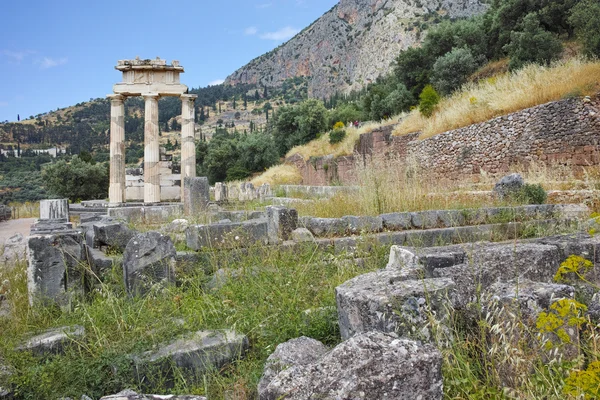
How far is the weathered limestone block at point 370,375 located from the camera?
2.02m

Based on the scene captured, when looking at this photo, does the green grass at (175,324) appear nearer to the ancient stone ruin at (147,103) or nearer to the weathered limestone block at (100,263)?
the weathered limestone block at (100,263)

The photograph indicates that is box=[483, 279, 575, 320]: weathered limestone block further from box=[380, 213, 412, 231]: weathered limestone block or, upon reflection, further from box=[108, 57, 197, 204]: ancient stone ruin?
box=[108, 57, 197, 204]: ancient stone ruin

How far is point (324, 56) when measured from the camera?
11281 cm

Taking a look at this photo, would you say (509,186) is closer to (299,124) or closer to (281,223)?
(281,223)

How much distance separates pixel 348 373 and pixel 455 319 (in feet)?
3.52

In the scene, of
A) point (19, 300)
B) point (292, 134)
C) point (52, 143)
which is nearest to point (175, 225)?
point (19, 300)

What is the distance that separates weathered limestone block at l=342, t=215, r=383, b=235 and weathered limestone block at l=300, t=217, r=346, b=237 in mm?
95

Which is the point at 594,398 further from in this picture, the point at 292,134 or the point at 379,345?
the point at 292,134

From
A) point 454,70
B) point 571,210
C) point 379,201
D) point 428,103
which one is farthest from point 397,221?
point 454,70

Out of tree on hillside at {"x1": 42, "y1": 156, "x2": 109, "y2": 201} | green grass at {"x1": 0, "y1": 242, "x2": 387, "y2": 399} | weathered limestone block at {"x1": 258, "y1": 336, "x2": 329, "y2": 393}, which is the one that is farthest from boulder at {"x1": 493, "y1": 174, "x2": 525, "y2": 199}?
tree on hillside at {"x1": 42, "y1": 156, "x2": 109, "y2": 201}

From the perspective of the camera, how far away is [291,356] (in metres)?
2.86

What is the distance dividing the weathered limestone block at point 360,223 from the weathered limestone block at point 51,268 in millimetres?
4042

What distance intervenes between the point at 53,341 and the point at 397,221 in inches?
209

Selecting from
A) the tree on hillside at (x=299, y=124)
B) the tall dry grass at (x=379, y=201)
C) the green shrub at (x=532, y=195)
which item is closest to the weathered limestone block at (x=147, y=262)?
the tall dry grass at (x=379, y=201)
